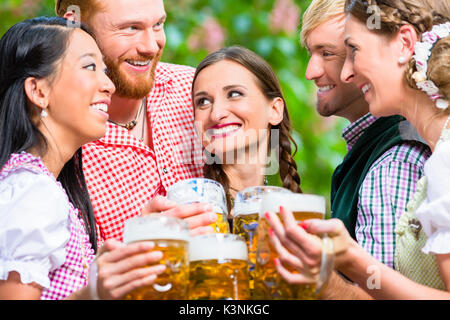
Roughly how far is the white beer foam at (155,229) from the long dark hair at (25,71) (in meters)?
0.67

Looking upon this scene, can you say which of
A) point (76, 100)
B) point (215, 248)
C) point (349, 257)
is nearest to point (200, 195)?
point (215, 248)

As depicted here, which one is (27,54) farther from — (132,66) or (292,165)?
(292,165)

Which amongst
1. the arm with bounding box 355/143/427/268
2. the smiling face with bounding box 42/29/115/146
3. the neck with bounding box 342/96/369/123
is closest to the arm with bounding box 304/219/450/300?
the arm with bounding box 355/143/427/268

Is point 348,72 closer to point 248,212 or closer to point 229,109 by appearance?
point 229,109

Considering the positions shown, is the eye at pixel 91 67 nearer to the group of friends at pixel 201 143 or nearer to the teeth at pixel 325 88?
the group of friends at pixel 201 143

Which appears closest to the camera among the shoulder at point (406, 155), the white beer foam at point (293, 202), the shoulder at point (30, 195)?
the white beer foam at point (293, 202)

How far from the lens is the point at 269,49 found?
13.2 feet

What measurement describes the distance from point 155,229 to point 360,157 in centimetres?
121

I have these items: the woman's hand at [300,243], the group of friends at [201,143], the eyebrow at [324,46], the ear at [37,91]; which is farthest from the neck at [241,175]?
the woman's hand at [300,243]

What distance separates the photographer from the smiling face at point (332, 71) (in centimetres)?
250

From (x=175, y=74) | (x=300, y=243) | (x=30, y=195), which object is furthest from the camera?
(x=175, y=74)

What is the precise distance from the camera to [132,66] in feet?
8.17

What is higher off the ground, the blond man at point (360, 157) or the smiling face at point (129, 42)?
the smiling face at point (129, 42)
